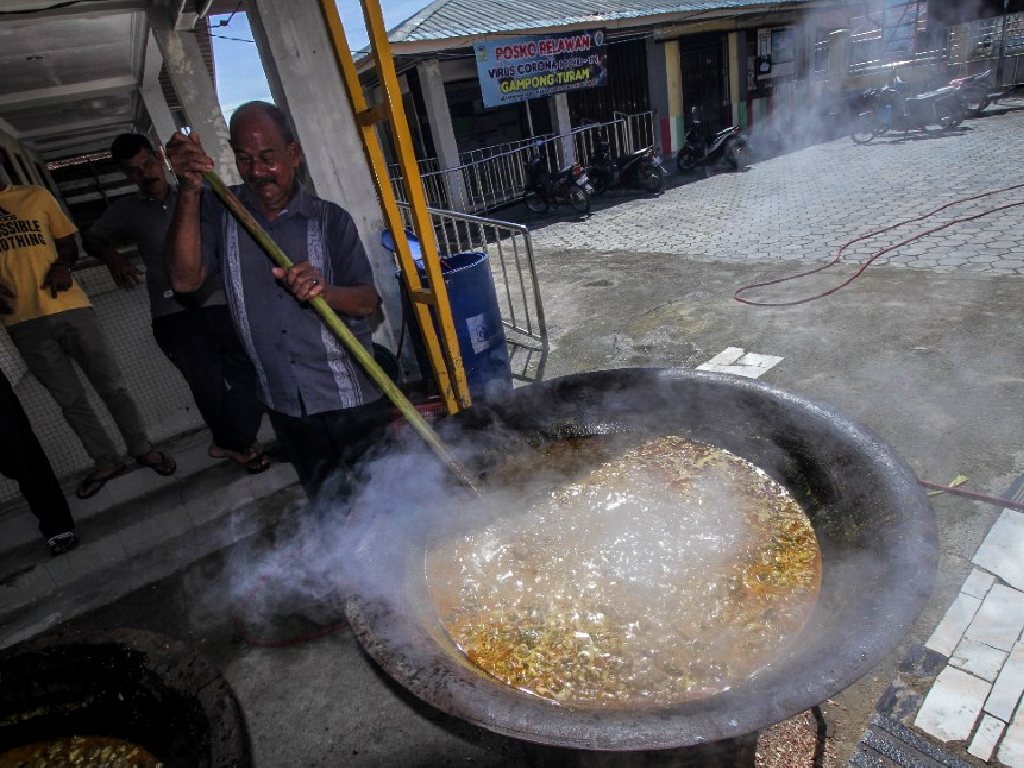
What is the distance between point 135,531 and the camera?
383 cm

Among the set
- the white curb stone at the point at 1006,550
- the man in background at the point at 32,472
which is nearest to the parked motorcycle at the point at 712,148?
the white curb stone at the point at 1006,550

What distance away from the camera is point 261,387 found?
281 centimetres

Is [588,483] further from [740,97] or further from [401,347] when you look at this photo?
[740,97]

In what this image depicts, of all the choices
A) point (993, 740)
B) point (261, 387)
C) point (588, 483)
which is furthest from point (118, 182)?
point (993, 740)

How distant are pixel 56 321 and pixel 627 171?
40.5ft

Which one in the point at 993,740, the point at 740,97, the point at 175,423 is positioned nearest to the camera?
the point at 993,740

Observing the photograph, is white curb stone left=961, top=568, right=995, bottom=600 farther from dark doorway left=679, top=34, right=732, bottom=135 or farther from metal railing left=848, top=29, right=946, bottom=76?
metal railing left=848, top=29, right=946, bottom=76

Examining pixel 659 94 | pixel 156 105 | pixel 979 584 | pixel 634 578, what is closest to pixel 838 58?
pixel 659 94

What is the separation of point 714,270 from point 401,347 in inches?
188

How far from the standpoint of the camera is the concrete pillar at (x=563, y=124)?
567 inches

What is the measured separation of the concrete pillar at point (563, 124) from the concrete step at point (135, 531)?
41.9 ft

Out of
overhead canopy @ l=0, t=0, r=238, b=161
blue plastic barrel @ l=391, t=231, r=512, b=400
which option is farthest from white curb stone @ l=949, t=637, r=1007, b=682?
overhead canopy @ l=0, t=0, r=238, b=161

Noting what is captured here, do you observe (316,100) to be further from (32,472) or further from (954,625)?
(954,625)

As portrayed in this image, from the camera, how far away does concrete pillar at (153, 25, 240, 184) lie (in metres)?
5.55
